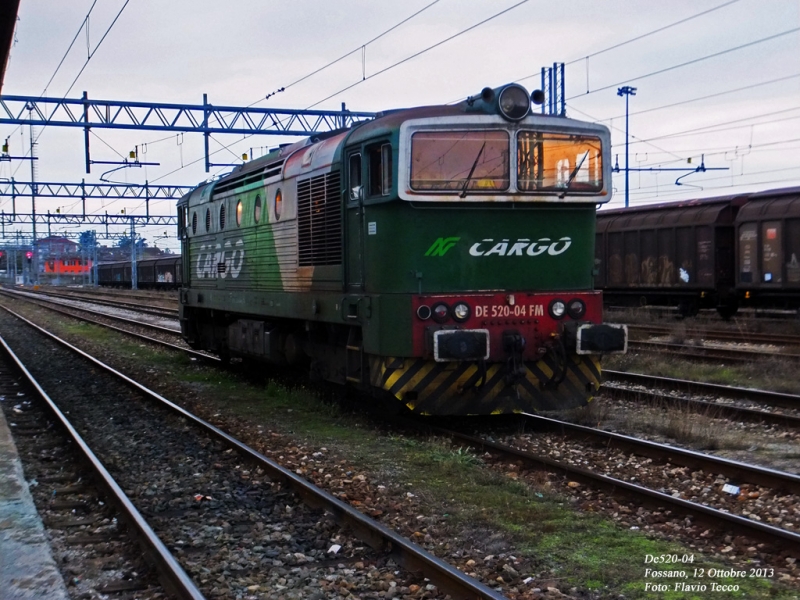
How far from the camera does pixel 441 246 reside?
331 inches

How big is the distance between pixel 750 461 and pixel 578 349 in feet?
6.18

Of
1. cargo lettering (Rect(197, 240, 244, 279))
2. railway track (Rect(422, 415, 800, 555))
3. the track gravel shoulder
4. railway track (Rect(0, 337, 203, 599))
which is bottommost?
railway track (Rect(0, 337, 203, 599))

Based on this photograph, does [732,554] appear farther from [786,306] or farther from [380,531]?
[786,306]

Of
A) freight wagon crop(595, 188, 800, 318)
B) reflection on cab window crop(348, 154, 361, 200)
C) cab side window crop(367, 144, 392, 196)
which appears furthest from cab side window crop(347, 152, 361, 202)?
freight wagon crop(595, 188, 800, 318)

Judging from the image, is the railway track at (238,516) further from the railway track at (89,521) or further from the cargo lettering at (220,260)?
the cargo lettering at (220,260)

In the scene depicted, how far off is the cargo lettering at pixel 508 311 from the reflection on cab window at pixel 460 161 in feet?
3.83

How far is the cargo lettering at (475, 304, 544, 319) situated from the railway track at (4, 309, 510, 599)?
2.56m

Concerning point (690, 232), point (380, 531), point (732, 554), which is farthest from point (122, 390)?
point (690, 232)

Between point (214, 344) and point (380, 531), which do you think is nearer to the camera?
point (380, 531)

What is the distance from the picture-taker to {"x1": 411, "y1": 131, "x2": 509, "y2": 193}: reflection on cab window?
324 inches

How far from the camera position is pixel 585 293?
350 inches

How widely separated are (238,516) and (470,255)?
3604 millimetres

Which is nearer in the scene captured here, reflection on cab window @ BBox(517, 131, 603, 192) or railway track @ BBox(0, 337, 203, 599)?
railway track @ BBox(0, 337, 203, 599)

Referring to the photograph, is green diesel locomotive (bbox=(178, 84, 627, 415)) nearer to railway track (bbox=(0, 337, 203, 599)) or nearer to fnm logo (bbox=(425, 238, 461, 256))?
fnm logo (bbox=(425, 238, 461, 256))
